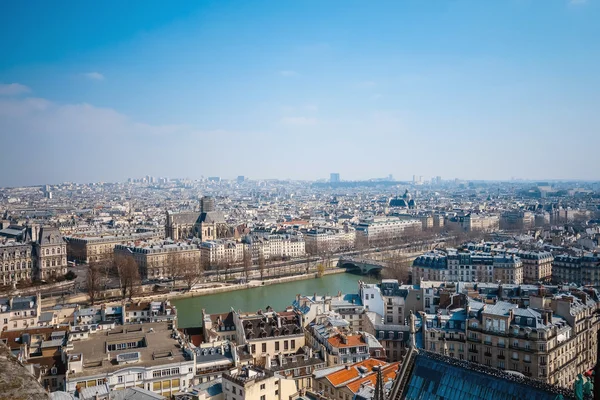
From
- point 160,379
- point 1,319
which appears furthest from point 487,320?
point 1,319

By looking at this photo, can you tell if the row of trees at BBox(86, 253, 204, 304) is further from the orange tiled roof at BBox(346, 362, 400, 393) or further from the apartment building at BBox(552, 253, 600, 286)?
the apartment building at BBox(552, 253, 600, 286)

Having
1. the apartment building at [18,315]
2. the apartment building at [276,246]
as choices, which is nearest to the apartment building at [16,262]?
the apartment building at [276,246]

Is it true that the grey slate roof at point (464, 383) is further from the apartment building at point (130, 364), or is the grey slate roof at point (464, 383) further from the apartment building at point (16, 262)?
the apartment building at point (16, 262)

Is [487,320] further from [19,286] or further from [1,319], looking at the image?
[19,286]

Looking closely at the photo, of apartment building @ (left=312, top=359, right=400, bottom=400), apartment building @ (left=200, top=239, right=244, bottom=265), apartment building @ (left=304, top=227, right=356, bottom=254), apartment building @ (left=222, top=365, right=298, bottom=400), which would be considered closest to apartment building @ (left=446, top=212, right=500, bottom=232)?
apartment building @ (left=304, top=227, right=356, bottom=254)

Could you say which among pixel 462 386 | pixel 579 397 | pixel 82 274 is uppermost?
pixel 579 397
